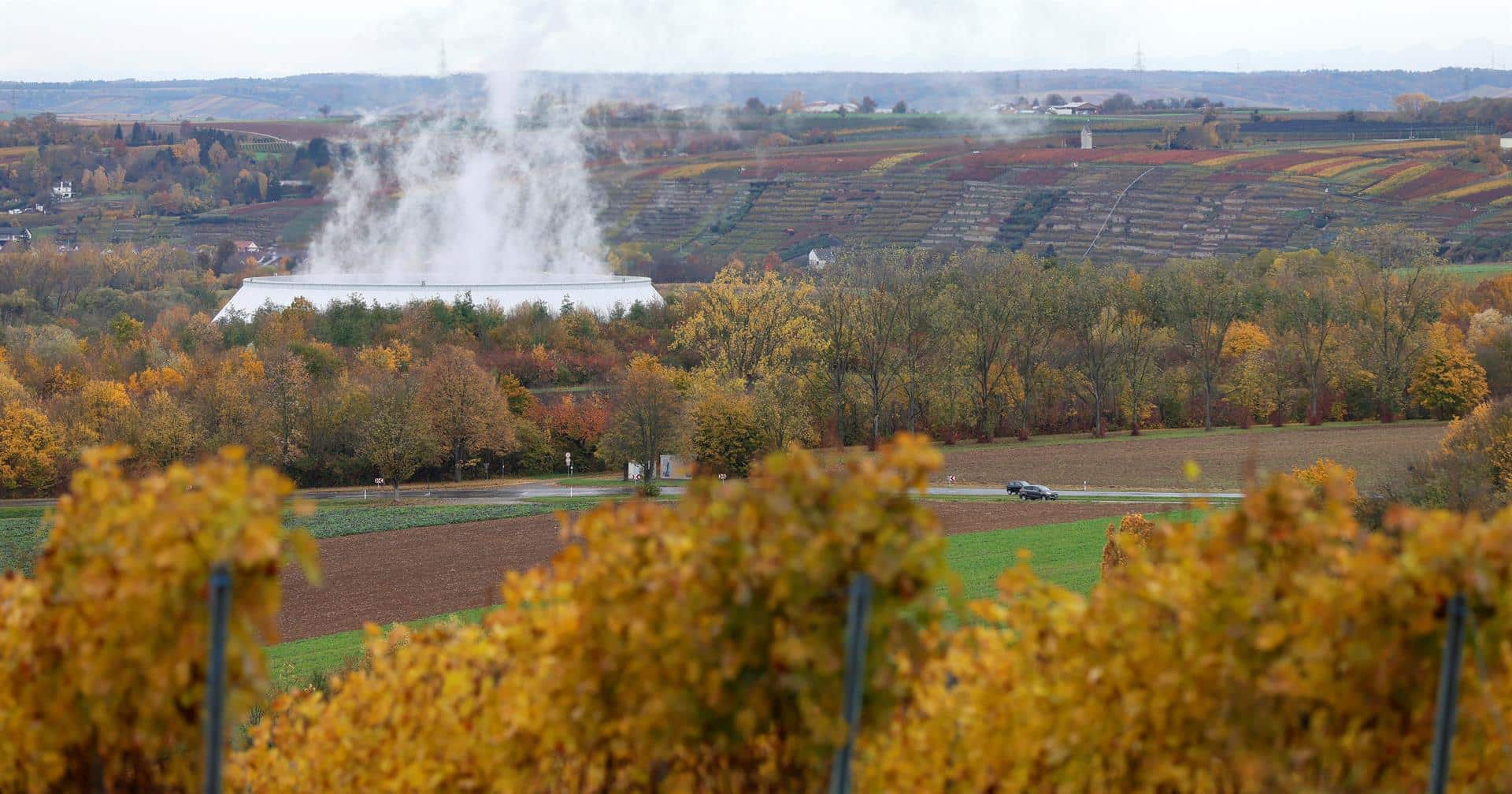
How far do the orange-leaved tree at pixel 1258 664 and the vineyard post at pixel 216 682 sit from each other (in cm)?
211

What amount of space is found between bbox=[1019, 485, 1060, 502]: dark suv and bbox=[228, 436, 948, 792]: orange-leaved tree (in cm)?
3552

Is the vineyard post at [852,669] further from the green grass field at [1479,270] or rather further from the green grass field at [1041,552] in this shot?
the green grass field at [1479,270]

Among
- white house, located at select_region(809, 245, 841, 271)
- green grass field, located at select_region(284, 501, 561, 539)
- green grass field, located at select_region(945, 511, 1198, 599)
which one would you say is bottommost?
green grass field, located at select_region(284, 501, 561, 539)

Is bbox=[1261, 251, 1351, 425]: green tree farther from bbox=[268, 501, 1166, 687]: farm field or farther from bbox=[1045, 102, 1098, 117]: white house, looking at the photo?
bbox=[1045, 102, 1098, 117]: white house

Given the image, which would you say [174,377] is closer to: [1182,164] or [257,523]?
[257,523]

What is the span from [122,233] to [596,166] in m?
35.9

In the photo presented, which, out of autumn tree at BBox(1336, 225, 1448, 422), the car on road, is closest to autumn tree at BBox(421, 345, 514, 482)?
the car on road

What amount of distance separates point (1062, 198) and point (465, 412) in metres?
69.4

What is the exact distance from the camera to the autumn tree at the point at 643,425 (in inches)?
1713

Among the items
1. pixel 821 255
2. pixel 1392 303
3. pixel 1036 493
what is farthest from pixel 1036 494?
pixel 821 255

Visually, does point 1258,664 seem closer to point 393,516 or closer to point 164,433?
point 393,516

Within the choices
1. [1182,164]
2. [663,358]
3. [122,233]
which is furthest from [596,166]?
[663,358]

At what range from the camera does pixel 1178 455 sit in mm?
46750

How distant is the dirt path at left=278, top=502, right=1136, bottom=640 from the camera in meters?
27.8
